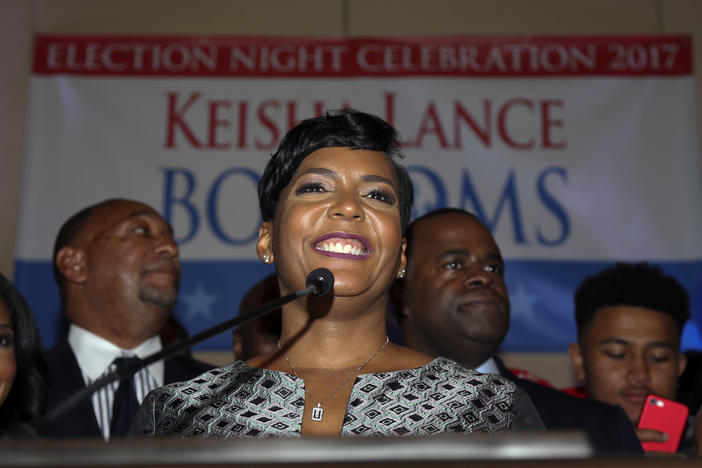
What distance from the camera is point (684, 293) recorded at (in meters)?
3.39

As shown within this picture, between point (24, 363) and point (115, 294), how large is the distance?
718mm

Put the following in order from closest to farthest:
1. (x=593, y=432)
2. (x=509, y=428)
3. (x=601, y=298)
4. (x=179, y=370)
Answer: (x=509, y=428) → (x=593, y=432) → (x=179, y=370) → (x=601, y=298)

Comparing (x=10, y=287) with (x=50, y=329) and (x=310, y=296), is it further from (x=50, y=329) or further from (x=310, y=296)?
(x=50, y=329)

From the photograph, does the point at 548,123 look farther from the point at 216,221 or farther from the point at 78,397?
the point at 78,397

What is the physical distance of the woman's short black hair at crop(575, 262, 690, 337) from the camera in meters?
3.15

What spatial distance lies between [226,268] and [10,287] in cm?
168

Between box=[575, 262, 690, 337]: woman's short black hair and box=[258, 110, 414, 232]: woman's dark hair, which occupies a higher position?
box=[258, 110, 414, 232]: woman's dark hair

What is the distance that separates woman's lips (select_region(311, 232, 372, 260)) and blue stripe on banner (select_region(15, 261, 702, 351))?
230 centimetres

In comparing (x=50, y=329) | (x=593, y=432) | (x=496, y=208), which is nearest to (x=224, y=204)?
(x=50, y=329)

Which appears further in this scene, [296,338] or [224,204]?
[224,204]

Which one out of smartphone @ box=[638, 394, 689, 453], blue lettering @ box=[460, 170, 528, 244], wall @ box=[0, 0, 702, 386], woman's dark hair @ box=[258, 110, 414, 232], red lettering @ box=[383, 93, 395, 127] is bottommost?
smartphone @ box=[638, 394, 689, 453]

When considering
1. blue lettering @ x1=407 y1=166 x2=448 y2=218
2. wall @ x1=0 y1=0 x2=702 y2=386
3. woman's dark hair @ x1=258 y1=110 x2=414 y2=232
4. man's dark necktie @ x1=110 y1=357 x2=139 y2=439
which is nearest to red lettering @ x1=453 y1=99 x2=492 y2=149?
blue lettering @ x1=407 y1=166 x2=448 y2=218

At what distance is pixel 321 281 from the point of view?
160 cm

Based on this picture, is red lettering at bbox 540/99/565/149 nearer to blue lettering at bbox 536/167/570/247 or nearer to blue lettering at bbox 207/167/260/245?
blue lettering at bbox 536/167/570/247
